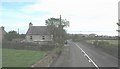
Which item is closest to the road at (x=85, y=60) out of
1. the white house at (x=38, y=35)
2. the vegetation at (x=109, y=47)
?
the vegetation at (x=109, y=47)

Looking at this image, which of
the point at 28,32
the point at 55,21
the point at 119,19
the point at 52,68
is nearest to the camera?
the point at 52,68

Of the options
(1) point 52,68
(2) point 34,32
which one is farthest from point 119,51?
(2) point 34,32

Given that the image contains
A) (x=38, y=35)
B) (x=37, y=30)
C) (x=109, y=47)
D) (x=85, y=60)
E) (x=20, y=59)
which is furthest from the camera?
(x=37, y=30)

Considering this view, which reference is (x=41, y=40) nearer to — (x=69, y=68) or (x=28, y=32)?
(x=28, y=32)

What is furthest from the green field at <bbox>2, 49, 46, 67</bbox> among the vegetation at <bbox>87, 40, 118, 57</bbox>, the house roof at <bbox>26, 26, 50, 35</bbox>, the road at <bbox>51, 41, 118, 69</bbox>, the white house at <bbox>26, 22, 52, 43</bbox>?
the house roof at <bbox>26, 26, 50, 35</bbox>

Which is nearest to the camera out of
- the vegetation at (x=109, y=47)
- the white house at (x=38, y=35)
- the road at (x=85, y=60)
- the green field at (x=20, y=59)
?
the green field at (x=20, y=59)

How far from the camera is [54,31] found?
78.6 meters

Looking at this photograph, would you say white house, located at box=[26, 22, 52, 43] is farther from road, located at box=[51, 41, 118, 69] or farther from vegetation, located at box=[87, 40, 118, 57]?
road, located at box=[51, 41, 118, 69]

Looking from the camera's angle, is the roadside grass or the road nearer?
the road

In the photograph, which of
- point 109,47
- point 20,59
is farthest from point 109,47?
point 20,59

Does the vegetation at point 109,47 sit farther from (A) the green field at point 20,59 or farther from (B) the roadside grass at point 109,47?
(A) the green field at point 20,59

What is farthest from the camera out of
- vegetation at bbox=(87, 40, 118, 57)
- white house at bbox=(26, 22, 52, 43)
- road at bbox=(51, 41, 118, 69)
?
white house at bbox=(26, 22, 52, 43)

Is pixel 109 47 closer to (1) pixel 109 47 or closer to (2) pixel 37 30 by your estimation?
(1) pixel 109 47

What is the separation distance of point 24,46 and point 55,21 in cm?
2655
